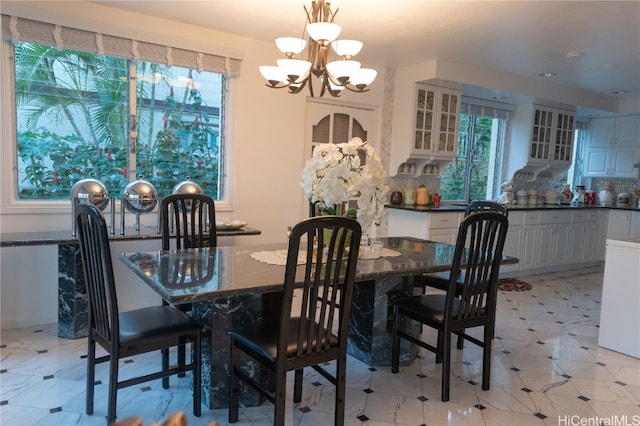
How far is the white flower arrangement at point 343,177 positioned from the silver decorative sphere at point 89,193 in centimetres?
166

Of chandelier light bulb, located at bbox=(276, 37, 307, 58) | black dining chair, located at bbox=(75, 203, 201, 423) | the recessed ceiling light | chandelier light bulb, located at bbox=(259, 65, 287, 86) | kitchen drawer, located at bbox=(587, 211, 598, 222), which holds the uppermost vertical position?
the recessed ceiling light

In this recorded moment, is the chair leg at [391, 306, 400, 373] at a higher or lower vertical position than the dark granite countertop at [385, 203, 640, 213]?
lower

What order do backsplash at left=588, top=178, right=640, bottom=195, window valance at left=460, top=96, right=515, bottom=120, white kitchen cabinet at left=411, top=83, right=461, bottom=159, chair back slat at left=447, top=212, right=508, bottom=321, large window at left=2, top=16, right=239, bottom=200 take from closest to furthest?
chair back slat at left=447, top=212, right=508, bottom=321, large window at left=2, top=16, right=239, bottom=200, white kitchen cabinet at left=411, top=83, right=461, bottom=159, window valance at left=460, top=96, right=515, bottom=120, backsplash at left=588, top=178, right=640, bottom=195

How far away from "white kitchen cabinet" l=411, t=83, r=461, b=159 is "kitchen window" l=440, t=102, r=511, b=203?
0.70 metres

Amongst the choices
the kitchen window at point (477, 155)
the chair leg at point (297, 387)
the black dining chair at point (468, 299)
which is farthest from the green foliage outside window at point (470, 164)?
the chair leg at point (297, 387)

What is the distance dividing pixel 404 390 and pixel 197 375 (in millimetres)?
1180

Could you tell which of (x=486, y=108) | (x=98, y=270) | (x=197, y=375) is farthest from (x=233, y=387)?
(x=486, y=108)

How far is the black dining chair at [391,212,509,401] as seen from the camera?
2.44 metres

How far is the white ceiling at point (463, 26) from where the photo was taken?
3.20m

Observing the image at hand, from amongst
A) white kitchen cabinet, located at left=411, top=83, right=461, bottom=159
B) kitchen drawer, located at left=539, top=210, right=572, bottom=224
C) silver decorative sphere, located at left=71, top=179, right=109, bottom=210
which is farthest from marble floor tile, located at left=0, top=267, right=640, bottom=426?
kitchen drawer, located at left=539, top=210, right=572, bottom=224

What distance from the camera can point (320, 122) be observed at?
480cm

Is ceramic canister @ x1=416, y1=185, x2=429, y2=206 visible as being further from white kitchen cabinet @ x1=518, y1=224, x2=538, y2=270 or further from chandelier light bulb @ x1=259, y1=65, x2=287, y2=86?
chandelier light bulb @ x1=259, y1=65, x2=287, y2=86

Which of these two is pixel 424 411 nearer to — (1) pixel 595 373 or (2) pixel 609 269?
(1) pixel 595 373

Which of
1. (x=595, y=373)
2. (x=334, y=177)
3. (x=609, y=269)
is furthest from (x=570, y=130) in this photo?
(x=334, y=177)
